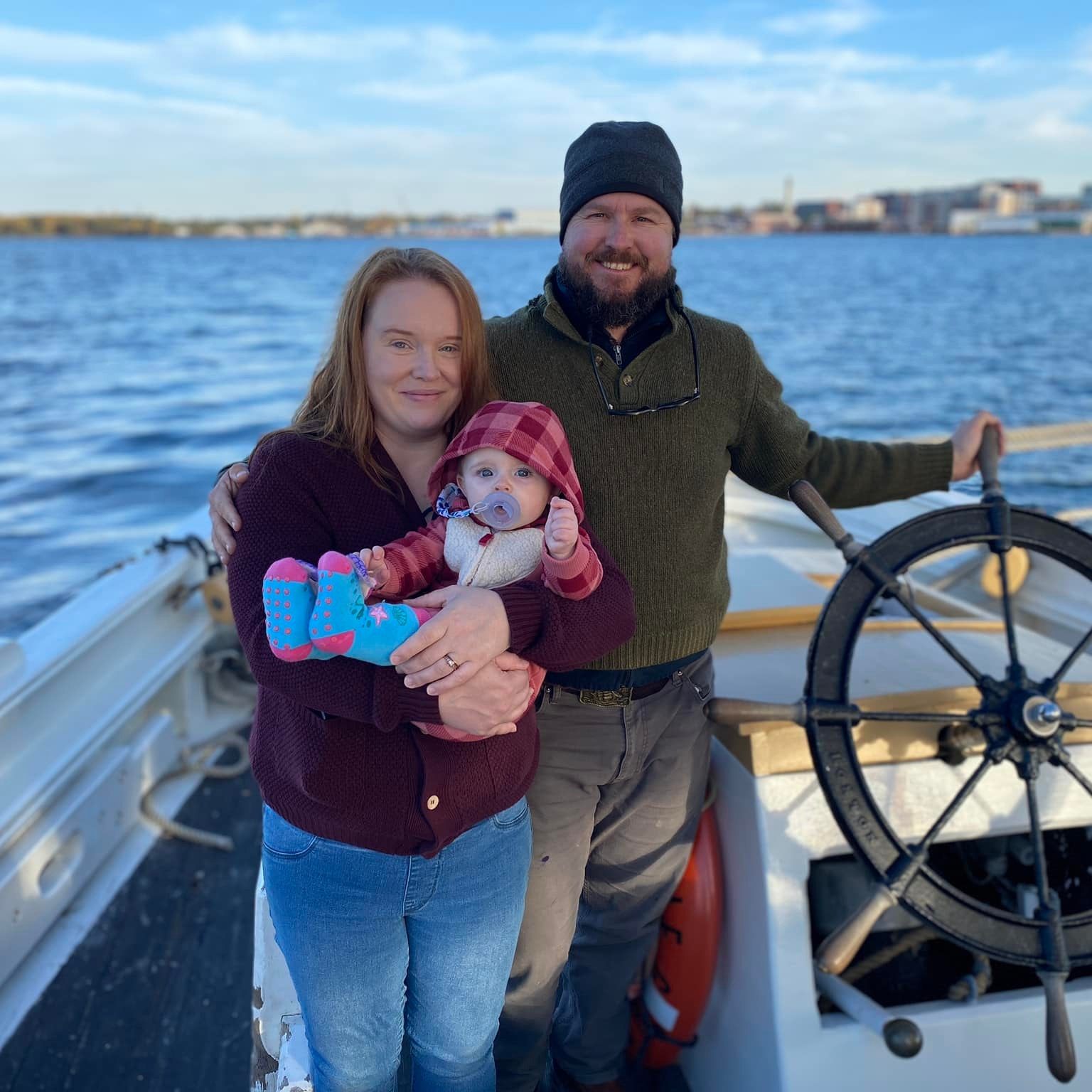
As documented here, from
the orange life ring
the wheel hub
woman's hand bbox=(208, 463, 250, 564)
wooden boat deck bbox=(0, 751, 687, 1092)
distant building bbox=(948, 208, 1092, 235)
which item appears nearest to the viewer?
woman's hand bbox=(208, 463, 250, 564)

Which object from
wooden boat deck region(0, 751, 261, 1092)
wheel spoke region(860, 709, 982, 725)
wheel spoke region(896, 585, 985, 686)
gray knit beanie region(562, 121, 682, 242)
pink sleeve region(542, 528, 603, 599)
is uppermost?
gray knit beanie region(562, 121, 682, 242)

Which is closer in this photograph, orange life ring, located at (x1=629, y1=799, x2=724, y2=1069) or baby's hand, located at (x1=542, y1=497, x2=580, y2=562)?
baby's hand, located at (x1=542, y1=497, x2=580, y2=562)

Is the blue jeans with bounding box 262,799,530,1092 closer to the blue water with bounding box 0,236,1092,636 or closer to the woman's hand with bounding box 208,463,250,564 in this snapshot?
the woman's hand with bounding box 208,463,250,564

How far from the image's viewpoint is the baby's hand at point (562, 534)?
1.21 metres

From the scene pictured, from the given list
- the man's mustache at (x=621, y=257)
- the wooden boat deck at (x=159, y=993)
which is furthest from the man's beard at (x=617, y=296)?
the wooden boat deck at (x=159, y=993)

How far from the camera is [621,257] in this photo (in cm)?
170

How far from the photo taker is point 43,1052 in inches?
84.7

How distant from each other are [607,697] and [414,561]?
544mm

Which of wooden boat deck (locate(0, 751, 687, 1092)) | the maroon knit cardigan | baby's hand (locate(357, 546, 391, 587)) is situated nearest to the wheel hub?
the maroon knit cardigan

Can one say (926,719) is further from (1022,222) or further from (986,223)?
(1022,222)

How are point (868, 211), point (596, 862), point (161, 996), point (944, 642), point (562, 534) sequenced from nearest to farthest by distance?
point (562, 534)
point (944, 642)
point (596, 862)
point (161, 996)
point (868, 211)

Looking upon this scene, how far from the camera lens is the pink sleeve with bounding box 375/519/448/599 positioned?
4.14 feet

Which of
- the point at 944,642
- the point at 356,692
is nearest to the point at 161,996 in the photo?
the point at 356,692

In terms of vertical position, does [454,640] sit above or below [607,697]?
above
